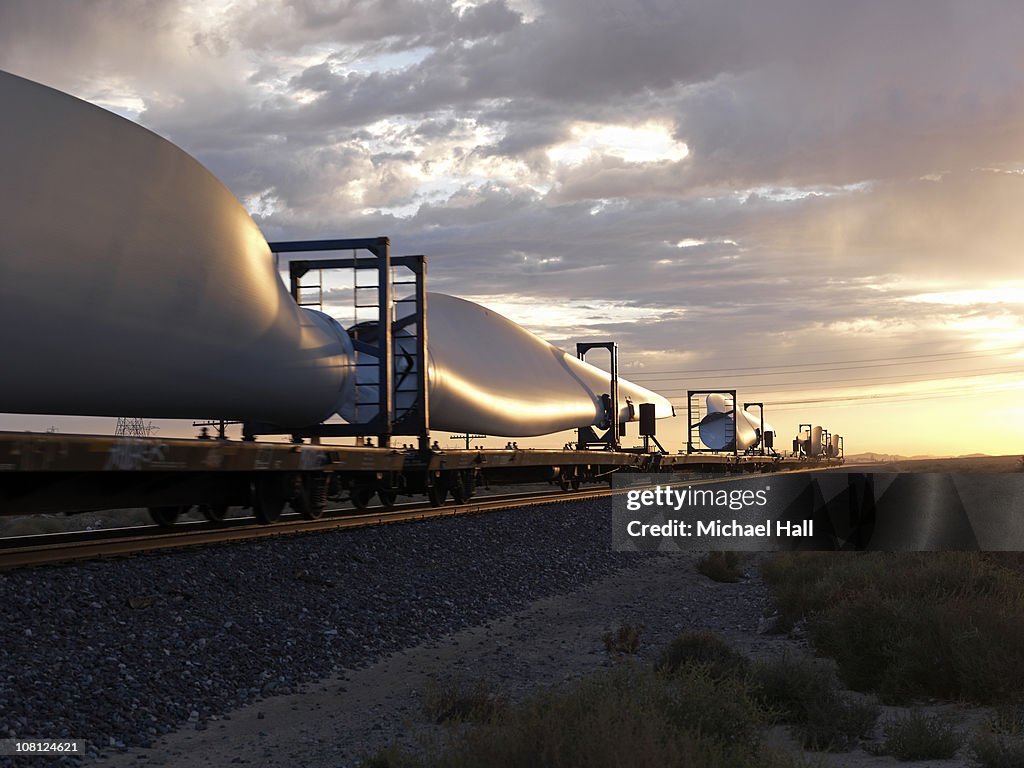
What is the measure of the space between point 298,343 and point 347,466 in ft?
6.92

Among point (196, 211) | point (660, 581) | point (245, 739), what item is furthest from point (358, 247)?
point (245, 739)

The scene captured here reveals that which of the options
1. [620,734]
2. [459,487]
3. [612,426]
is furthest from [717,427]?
[620,734]

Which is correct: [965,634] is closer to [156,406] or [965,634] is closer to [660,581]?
[660,581]

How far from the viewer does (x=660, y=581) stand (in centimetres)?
1830

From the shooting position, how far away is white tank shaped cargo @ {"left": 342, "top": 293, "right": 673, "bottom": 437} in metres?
26.1

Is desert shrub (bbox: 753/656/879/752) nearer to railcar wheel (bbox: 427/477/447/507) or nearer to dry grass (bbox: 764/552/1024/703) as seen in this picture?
dry grass (bbox: 764/552/1024/703)

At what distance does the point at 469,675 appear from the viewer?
33.6 ft

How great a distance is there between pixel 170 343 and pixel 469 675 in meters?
6.15

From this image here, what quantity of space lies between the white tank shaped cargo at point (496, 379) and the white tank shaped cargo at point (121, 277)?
6146 mm

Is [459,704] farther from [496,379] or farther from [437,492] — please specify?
[496,379]

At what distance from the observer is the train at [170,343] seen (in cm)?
1155

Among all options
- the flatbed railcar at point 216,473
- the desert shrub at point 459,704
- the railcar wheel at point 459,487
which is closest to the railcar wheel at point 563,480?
the flatbed railcar at point 216,473

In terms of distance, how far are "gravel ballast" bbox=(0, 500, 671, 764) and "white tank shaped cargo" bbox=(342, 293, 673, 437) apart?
23.0ft

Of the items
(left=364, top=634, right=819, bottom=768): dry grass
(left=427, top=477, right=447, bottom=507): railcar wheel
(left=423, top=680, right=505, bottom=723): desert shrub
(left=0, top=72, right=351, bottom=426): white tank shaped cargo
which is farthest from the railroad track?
(left=364, top=634, right=819, bottom=768): dry grass
